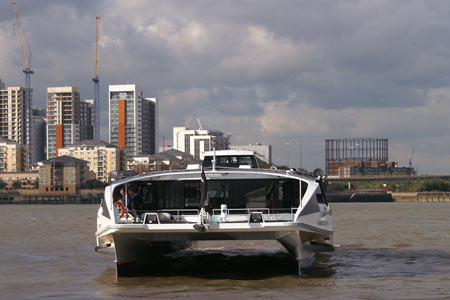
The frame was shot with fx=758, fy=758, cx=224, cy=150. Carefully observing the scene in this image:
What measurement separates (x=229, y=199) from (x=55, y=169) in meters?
182

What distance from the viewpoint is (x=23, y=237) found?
128ft

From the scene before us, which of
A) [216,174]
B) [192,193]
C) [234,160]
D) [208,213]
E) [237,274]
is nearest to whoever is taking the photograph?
[208,213]

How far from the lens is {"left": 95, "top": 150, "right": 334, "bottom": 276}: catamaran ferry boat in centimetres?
1872

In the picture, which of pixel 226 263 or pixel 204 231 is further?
pixel 226 263

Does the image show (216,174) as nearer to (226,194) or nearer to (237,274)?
(226,194)

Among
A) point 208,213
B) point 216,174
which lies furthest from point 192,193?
point 208,213

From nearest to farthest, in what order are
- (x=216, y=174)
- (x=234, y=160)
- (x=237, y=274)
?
(x=216, y=174) → (x=237, y=274) → (x=234, y=160)

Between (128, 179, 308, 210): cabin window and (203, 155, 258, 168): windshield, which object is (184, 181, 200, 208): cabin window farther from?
(203, 155, 258, 168): windshield

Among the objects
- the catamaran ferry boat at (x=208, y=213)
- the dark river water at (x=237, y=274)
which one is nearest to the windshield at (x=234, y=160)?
the dark river water at (x=237, y=274)

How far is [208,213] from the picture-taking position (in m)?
19.1

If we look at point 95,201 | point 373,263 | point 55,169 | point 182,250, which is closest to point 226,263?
point 182,250

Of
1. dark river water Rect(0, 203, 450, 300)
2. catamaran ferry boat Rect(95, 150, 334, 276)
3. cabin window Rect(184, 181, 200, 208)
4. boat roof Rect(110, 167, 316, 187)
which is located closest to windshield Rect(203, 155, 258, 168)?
dark river water Rect(0, 203, 450, 300)

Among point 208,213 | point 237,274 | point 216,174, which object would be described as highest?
point 216,174

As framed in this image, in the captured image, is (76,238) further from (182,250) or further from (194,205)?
(194,205)
